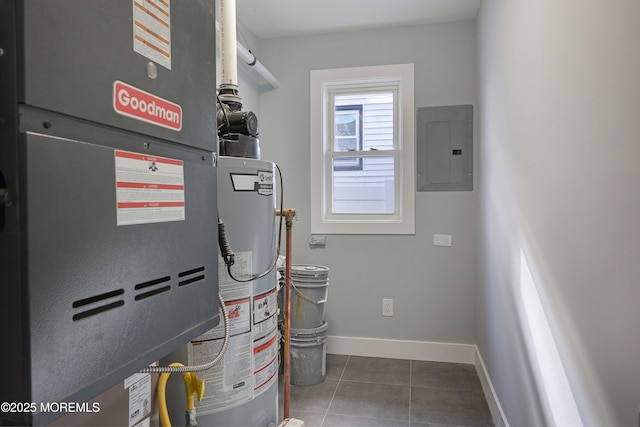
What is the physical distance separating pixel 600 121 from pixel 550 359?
0.81 meters

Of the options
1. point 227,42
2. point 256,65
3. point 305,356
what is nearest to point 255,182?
point 227,42

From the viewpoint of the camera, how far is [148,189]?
24.8 inches

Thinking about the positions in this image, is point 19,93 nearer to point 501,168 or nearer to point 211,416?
point 211,416

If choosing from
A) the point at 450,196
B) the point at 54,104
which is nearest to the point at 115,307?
the point at 54,104

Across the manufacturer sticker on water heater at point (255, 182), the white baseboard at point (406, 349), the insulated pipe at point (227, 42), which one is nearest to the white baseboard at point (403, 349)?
the white baseboard at point (406, 349)

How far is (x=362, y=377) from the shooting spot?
2.84m

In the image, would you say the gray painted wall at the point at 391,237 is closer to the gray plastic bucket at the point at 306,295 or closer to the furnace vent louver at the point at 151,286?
the gray plastic bucket at the point at 306,295

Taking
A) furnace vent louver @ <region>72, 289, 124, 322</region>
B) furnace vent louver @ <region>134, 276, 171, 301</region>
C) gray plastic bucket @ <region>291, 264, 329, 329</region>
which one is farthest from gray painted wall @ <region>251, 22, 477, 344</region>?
furnace vent louver @ <region>72, 289, 124, 322</region>

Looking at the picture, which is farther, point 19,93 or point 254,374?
point 254,374

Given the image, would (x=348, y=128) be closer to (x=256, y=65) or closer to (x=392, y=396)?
(x=256, y=65)

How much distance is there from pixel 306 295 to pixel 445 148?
1.65 meters

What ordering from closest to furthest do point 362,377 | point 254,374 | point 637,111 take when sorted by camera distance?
point 637,111, point 254,374, point 362,377

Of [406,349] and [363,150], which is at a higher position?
[363,150]

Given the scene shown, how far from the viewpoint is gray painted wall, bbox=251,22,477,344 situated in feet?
10.1
